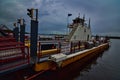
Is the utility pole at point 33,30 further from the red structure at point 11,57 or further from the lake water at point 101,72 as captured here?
the lake water at point 101,72

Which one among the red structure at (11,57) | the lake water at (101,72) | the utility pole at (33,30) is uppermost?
the utility pole at (33,30)

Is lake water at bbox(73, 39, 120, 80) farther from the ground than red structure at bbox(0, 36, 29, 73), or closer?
closer

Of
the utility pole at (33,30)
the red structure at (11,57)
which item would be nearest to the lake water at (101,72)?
the utility pole at (33,30)

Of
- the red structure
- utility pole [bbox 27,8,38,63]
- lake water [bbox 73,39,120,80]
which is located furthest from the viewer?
lake water [bbox 73,39,120,80]

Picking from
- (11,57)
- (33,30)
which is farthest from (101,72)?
(11,57)

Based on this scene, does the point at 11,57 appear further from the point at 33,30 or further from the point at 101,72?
the point at 101,72

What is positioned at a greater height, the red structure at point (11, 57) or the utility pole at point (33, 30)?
the utility pole at point (33, 30)

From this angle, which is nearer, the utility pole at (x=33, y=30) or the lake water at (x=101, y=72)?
the utility pole at (x=33, y=30)

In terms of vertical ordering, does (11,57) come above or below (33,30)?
below

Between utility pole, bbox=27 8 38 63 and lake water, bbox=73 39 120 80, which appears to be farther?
lake water, bbox=73 39 120 80

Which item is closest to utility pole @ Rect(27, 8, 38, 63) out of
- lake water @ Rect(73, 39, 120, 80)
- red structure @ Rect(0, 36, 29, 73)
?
red structure @ Rect(0, 36, 29, 73)

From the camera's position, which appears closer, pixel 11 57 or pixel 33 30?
pixel 11 57

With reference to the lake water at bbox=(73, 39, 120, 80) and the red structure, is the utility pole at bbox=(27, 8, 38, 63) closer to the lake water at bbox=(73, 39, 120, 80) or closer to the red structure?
the red structure

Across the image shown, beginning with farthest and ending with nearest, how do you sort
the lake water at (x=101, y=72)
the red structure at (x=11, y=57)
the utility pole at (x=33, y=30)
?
the lake water at (x=101, y=72) → the utility pole at (x=33, y=30) → the red structure at (x=11, y=57)
